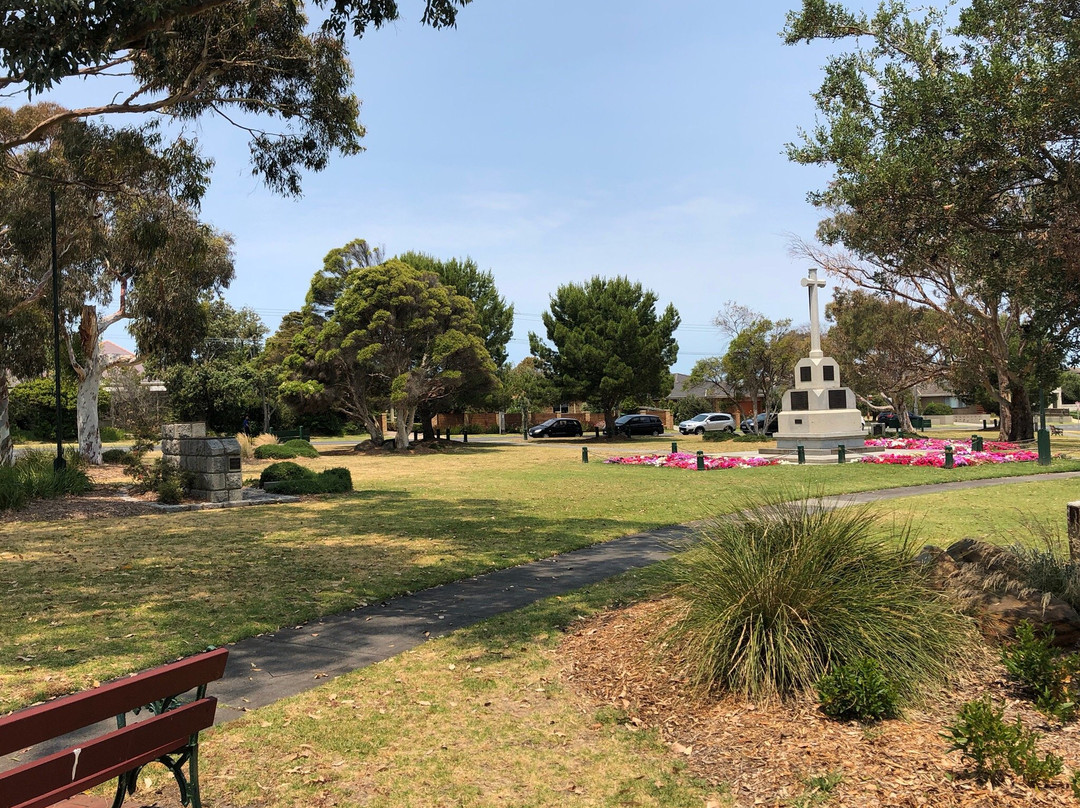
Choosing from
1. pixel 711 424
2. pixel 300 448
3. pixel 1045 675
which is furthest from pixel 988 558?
pixel 711 424

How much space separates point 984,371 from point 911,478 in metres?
21.7

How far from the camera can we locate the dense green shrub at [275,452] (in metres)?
31.2

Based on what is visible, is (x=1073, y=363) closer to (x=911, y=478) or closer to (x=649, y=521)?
(x=649, y=521)

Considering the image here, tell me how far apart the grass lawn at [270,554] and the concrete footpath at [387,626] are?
32 cm

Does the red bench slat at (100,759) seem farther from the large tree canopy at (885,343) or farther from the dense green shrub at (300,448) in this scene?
the large tree canopy at (885,343)

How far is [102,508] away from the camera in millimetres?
15102

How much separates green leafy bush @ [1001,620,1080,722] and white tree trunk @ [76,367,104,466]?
82.3 feet

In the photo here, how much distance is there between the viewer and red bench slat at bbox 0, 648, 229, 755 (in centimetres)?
261

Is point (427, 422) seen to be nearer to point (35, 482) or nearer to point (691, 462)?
point (691, 462)

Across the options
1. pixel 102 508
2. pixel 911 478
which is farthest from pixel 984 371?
pixel 102 508

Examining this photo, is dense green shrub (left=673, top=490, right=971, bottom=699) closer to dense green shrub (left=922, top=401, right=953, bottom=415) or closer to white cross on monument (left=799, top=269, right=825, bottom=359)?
white cross on monument (left=799, top=269, right=825, bottom=359)

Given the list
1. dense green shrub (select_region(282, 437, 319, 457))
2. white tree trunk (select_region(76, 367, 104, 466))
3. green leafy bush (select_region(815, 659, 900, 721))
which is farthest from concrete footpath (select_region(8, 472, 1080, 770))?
dense green shrub (select_region(282, 437, 319, 457))

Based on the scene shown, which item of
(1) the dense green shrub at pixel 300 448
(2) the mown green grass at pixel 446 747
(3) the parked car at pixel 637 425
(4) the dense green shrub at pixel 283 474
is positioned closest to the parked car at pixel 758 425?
(3) the parked car at pixel 637 425

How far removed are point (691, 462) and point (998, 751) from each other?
861 inches
